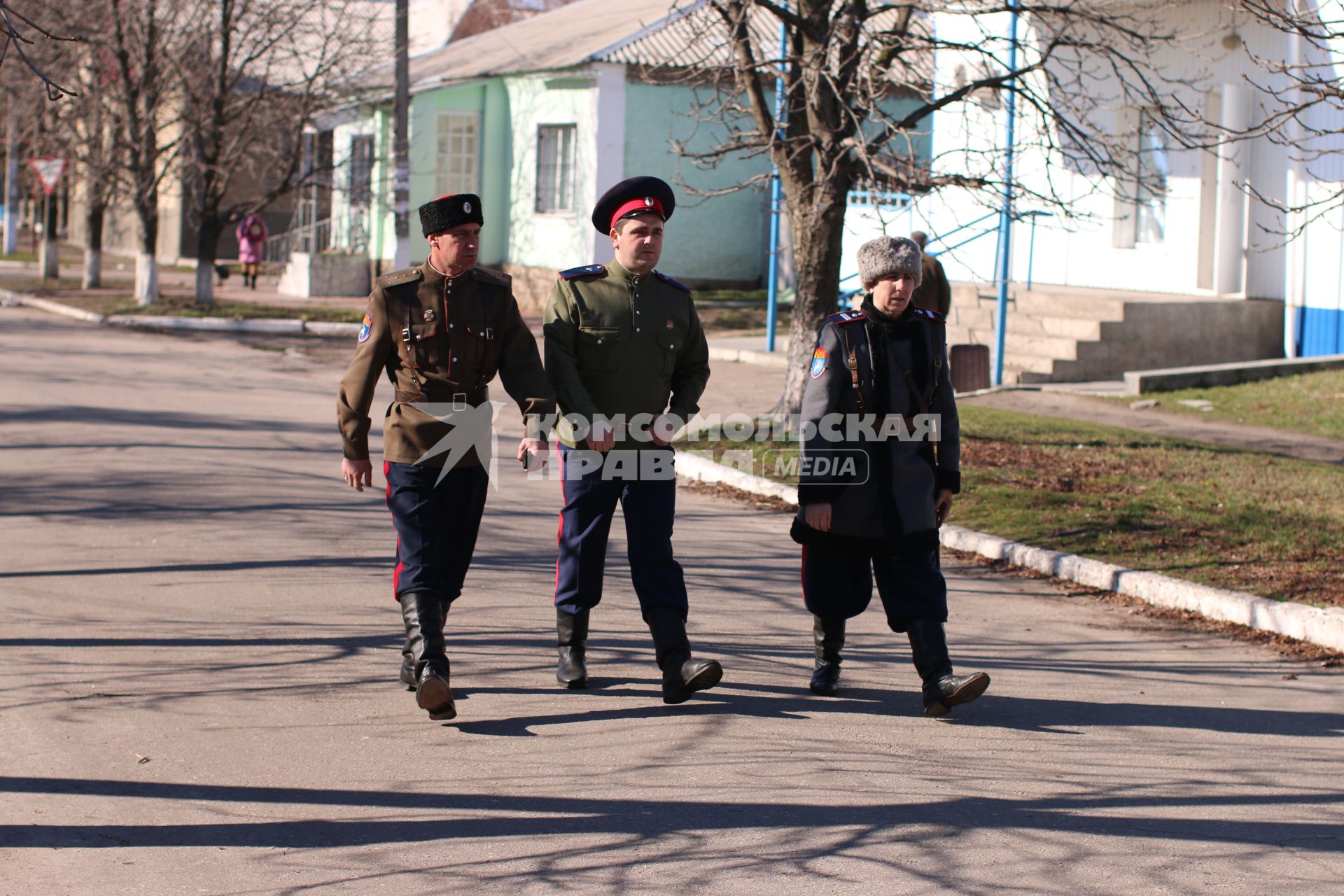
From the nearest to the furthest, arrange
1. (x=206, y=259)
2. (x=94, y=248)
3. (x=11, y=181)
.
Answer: (x=206, y=259)
(x=94, y=248)
(x=11, y=181)

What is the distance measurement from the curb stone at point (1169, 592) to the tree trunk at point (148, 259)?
61.1 feet

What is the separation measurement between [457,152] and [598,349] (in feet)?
78.0

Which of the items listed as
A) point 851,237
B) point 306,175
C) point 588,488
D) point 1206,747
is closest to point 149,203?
point 306,175

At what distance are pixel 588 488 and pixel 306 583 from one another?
2.16m

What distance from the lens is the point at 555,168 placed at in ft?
87.4

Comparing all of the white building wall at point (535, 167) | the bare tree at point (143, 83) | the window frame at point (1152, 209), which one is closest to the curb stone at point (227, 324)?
the bare tree at point (143, 83)

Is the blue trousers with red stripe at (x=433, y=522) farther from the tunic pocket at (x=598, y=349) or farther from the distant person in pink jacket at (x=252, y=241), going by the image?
the distant person in pink jacket at (x=252, y=241)

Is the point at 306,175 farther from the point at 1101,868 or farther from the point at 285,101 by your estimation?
the point at 1101,868

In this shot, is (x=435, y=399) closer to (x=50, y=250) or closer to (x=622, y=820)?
(x=622, y=820)

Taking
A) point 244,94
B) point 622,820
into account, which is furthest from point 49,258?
point 622,820

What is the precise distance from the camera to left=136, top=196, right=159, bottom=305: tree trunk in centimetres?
2381

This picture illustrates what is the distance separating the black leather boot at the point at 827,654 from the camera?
5543 millimetres

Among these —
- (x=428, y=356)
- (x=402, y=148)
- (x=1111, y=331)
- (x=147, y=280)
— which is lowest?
(x=428, y=356)

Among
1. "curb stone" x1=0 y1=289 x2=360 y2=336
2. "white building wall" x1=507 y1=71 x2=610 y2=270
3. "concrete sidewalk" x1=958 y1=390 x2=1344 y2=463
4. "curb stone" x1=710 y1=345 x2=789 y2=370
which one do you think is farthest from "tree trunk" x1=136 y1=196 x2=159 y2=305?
"concrete sidewalk" x1=958 y1=390 x2=1344 y2=463
